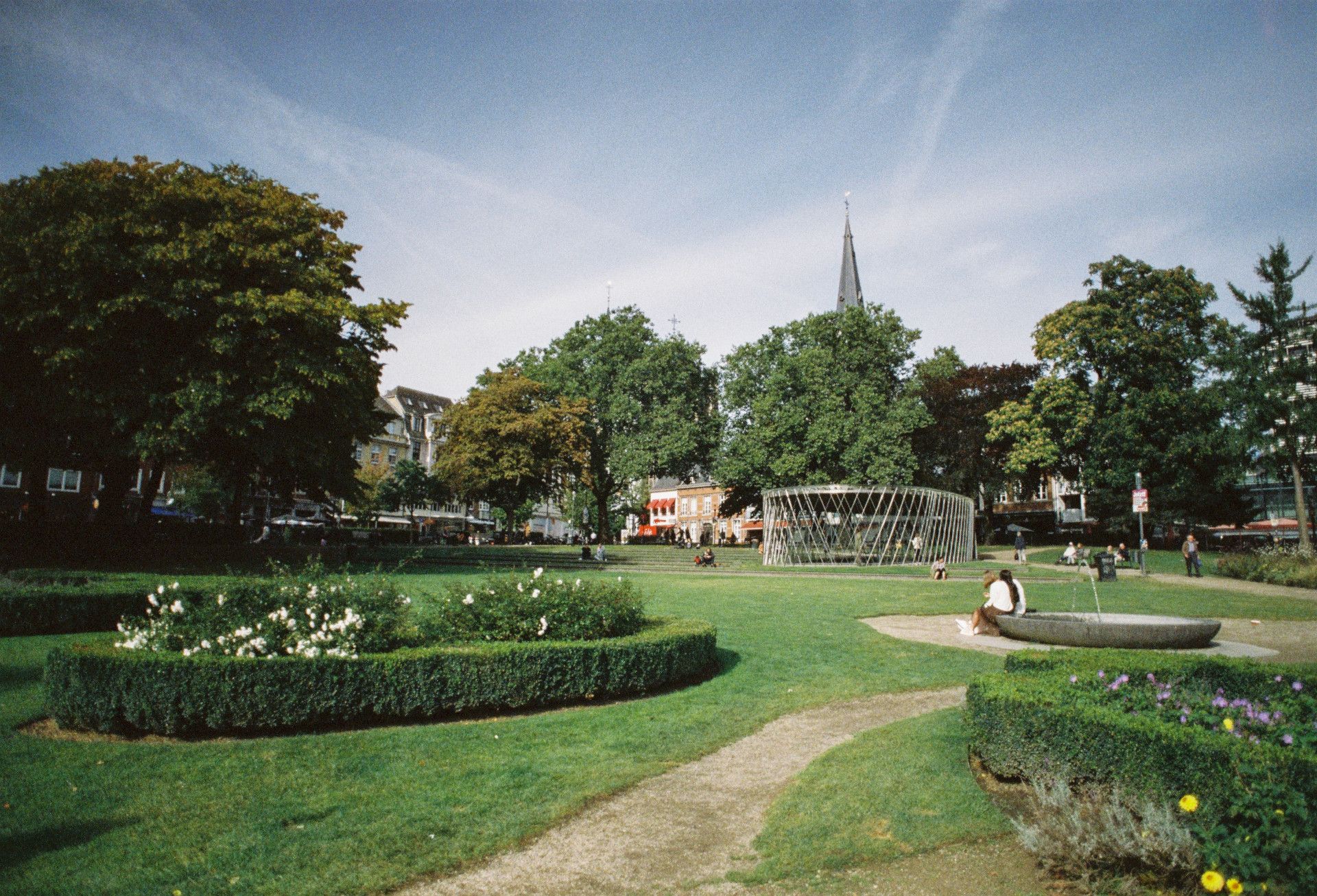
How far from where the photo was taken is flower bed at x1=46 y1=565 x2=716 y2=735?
311 inches

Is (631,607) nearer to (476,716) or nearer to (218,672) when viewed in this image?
(476,716)

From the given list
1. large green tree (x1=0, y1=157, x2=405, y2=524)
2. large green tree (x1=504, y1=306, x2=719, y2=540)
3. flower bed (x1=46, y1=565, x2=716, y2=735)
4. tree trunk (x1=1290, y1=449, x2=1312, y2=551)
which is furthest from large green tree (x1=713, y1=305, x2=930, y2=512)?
flower bed (x1=46, y1=565, x2=716, y2=735)

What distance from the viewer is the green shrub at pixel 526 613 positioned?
10.2 m

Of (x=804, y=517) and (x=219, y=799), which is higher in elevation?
(x=804, y=517)

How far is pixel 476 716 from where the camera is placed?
9.17m

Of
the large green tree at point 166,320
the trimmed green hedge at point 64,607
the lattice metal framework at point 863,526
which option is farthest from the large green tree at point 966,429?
the trimmed green hedge at point 64,607

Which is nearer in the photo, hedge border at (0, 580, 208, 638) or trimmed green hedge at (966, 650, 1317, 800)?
trimmed green hedge at (966, 650, 1317, 800)

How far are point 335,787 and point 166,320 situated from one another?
22548mm

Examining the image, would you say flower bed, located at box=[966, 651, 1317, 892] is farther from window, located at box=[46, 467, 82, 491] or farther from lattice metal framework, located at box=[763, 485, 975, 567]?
window, located at box=[46, 467, 82, 491]

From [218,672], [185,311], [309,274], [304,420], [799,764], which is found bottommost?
[799,764]

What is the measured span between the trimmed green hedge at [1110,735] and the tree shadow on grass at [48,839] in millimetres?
6799

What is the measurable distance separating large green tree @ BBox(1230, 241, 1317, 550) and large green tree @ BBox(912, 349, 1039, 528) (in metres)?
16.8

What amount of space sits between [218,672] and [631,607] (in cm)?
517

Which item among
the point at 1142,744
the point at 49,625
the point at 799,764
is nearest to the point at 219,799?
the point at 799,764
